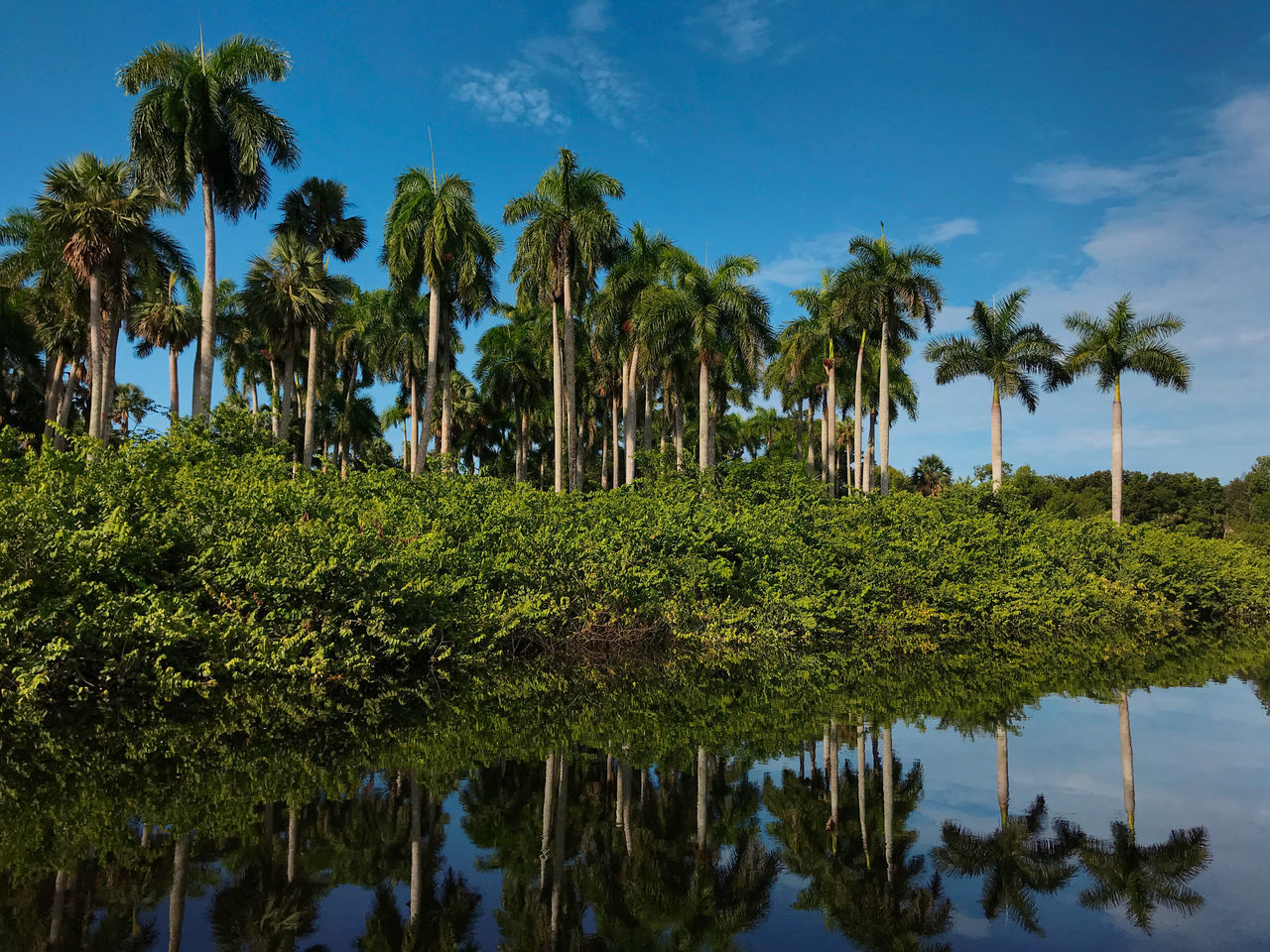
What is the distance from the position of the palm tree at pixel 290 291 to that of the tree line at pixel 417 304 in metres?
0.08

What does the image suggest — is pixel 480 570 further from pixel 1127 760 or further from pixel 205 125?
pixel 205 125

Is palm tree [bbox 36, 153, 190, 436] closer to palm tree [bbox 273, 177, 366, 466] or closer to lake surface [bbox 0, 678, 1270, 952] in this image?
palm tree [bbox 273, 177, 366, 466]

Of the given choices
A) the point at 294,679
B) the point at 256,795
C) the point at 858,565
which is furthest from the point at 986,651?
the point at 256,795

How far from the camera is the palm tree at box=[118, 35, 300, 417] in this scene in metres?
24.3

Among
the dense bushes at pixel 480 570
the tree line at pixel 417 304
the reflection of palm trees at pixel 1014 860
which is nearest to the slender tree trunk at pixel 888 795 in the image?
the reflection of palm trees at pixel 1014 860

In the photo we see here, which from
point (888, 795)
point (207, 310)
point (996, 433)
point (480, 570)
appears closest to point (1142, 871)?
point (888, 795)

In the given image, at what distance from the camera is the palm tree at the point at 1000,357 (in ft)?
118

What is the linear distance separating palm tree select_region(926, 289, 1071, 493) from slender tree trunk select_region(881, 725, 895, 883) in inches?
1166

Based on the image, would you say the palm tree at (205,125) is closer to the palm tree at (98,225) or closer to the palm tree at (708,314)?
the palm tree at (98,225)

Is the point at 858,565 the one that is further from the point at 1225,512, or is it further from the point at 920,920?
the point at 1225,512

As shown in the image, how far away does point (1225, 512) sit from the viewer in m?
66.7

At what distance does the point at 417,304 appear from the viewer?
37.9 metres

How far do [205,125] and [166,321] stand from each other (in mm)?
12793

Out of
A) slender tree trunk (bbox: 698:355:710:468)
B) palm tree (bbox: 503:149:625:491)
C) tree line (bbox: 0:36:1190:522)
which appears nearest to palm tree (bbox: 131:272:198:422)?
tree line (bbox: 0:36:1190:522)
